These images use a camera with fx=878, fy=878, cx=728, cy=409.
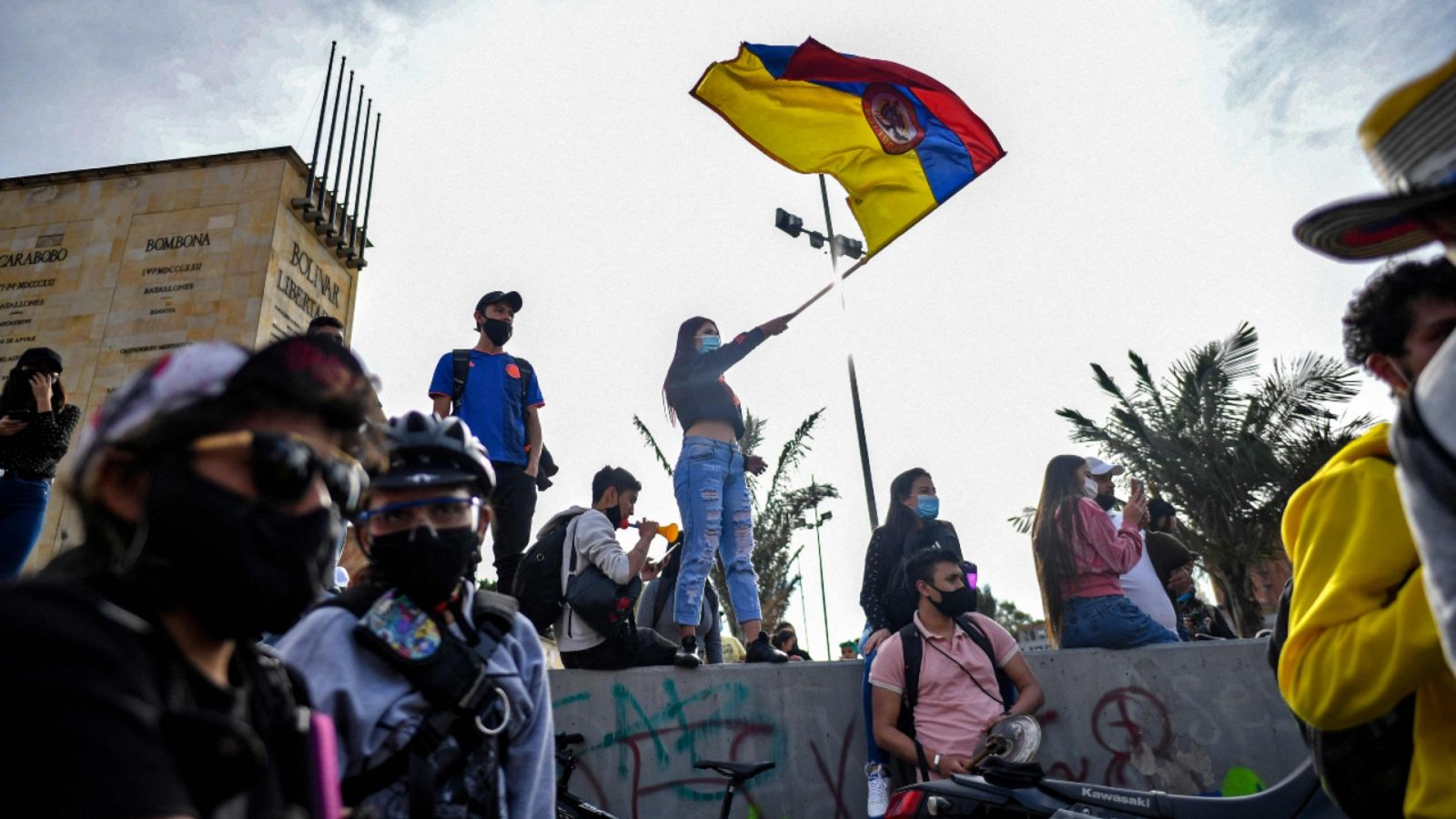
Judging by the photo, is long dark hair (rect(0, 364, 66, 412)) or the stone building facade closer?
long dark hair (rect(0, 364, 66, 412))

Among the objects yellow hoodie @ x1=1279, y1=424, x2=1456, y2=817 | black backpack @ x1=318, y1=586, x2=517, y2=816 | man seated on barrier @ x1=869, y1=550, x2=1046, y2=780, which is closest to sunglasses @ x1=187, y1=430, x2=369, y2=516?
black backpack @ x1=318, y1=586, x2=517, y2=816

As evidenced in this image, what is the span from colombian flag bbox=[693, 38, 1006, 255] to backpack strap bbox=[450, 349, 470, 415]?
356 cm

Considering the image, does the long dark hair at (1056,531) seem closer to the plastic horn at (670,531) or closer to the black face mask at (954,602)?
the black face mask at (954,602)

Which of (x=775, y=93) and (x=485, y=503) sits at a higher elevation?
(x=775, y=93)

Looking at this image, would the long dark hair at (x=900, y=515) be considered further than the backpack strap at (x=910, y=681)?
Yes

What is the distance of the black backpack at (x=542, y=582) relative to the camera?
522 centimetres

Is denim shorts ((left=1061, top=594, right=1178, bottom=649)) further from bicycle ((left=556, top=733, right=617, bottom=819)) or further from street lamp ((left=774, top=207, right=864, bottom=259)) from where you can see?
street lamp ((left=774, top=207, right=864, bottom=259))

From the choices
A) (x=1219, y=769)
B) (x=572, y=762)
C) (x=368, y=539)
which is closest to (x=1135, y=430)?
(x=1219, y=769)

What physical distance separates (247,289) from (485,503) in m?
11.2

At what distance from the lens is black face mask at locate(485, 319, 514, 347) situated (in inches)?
237

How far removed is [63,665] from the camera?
846 mm

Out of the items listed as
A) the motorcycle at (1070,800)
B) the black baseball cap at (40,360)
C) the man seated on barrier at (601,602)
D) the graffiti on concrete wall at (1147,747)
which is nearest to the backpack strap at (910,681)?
the motorcycle at (1070,800)

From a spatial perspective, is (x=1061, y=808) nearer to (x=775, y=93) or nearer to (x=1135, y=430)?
(x=775, y=93)

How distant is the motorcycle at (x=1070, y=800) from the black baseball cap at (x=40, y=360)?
16.2ft
